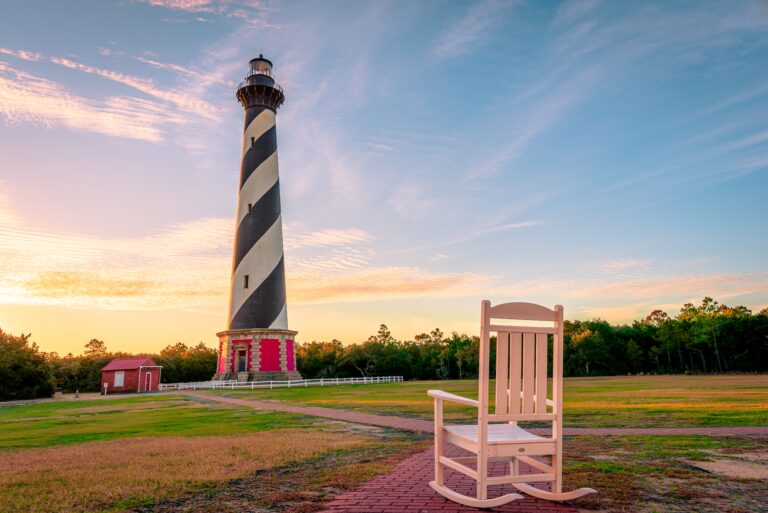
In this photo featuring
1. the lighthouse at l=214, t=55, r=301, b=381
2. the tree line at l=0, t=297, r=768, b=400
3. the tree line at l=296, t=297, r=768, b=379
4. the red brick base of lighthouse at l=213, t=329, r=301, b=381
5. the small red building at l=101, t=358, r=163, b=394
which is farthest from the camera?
the tree line at l=296, t=297, r=768, b=379

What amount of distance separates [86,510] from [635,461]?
19.1 feet

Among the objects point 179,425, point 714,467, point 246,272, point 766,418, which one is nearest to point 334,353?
point 246,272

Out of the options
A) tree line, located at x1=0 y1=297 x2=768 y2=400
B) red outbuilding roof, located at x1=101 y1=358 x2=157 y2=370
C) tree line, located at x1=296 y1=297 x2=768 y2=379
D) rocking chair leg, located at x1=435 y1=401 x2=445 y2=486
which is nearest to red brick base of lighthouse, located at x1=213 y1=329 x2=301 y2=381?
red outbuilding roof, located at x1=101 y1=358 x2=157 y2=370

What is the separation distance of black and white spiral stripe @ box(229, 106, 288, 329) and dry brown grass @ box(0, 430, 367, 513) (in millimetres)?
25260

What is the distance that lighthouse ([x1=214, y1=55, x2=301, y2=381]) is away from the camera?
33.5 metres

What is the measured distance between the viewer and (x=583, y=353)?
2333 inches

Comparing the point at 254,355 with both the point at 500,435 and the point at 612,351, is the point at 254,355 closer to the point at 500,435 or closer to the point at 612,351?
the point at 500,435

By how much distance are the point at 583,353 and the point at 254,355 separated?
42.3 m

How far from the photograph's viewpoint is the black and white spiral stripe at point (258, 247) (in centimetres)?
3384

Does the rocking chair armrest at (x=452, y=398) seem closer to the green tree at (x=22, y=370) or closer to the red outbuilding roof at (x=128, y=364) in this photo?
the green tree at (x=22, y=370)

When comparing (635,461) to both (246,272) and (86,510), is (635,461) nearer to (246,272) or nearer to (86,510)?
(86,510)

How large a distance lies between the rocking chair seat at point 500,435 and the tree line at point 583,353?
4629 cm

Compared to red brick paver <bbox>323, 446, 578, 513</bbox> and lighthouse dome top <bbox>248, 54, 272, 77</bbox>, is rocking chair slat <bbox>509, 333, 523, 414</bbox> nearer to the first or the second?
red brick paver <bbox>323, 446, 578, 513</bbox>

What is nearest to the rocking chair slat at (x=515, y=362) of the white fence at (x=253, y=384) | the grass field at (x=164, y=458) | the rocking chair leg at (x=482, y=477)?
the rocking chair leg at (x=482, y=477)
